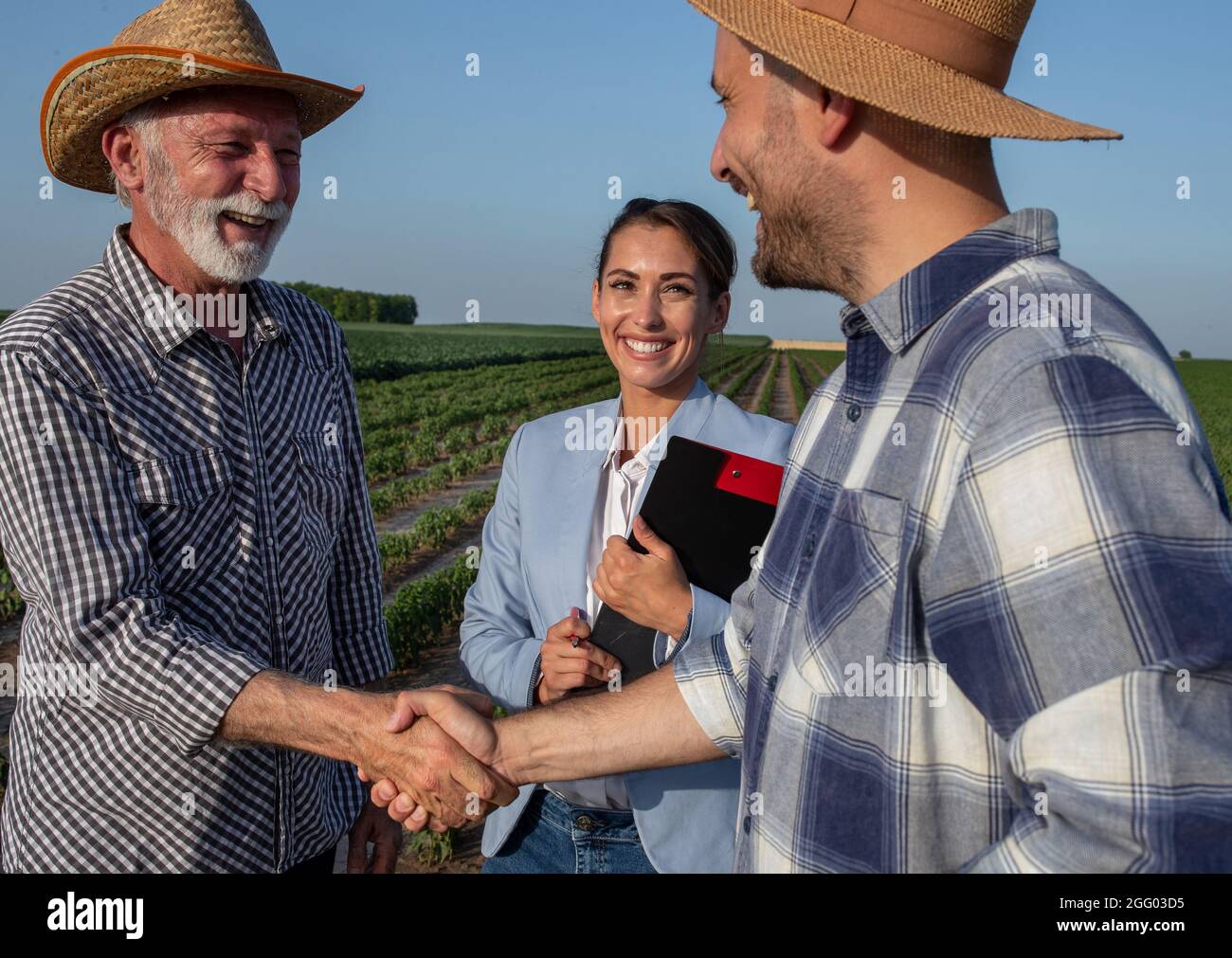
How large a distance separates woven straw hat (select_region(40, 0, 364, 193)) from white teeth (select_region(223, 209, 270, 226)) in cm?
33

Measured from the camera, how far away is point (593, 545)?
2947mm

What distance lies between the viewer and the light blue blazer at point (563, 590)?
2.52 metres

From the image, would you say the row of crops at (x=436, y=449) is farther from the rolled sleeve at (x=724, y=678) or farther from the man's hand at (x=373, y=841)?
the rolled sleeve at (x=724, y=678)

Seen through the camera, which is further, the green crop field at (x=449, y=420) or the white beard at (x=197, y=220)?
the green crop field at (x=449, y=420)

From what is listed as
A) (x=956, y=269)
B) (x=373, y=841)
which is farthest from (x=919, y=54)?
(x=373, y=841)

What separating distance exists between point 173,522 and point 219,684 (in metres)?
0.42

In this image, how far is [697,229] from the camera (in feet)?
10.1

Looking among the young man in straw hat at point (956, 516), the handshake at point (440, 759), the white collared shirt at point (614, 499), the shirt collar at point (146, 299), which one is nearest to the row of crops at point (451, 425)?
the white collared shirt at point (614, 499)

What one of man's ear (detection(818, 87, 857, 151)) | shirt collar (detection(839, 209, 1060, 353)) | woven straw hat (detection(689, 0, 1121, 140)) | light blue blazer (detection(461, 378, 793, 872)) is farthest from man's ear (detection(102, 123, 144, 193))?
shirt collar (detection(839, 209, 1060, 353))

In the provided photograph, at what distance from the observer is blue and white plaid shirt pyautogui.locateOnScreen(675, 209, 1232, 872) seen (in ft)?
3.68

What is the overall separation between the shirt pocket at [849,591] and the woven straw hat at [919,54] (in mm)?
590

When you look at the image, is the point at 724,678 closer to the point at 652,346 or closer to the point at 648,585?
the point at 648,585

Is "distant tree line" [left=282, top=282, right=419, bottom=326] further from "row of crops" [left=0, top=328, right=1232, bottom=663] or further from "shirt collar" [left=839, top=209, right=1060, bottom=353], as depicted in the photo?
"shirt collar" [left=839, top=209, right=1060, bottom=353]
